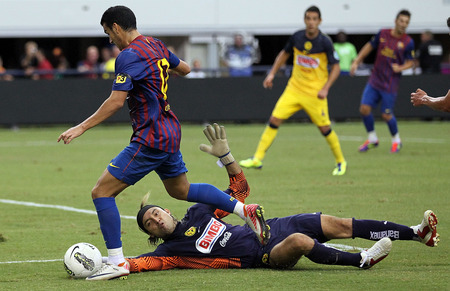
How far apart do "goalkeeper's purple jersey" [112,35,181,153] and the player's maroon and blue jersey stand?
9.33 meters

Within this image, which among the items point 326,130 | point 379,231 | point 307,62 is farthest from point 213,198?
point 307,62

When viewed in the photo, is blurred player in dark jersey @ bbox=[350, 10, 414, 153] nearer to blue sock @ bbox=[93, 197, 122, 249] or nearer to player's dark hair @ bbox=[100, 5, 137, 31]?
player's dark hair @ bbox=[100, 5, 137, 31]

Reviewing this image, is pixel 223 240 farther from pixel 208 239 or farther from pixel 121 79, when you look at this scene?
pixel 121 79

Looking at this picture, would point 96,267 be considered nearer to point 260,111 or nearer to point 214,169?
point 214,169

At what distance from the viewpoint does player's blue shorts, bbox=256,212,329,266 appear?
6895 millimetres

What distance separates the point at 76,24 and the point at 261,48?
6.55 m

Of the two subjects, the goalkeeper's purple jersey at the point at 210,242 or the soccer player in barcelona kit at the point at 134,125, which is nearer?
the soccer player in barcelona kit at the point at 134,125

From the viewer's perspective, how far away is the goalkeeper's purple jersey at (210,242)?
6879 millimetres

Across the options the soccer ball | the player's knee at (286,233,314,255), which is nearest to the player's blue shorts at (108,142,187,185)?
the soccer ball

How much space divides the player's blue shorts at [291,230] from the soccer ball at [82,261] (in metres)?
1.37

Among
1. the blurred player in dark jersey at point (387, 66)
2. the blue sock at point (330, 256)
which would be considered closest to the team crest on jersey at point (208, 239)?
the blue sock at point (330, 256)

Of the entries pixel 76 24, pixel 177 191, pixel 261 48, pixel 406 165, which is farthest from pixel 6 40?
pixel 177 191

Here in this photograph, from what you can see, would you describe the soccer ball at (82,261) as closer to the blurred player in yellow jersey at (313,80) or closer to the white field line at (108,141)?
the blurred player in yellow jersey at (313,80)

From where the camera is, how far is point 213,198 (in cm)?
706
